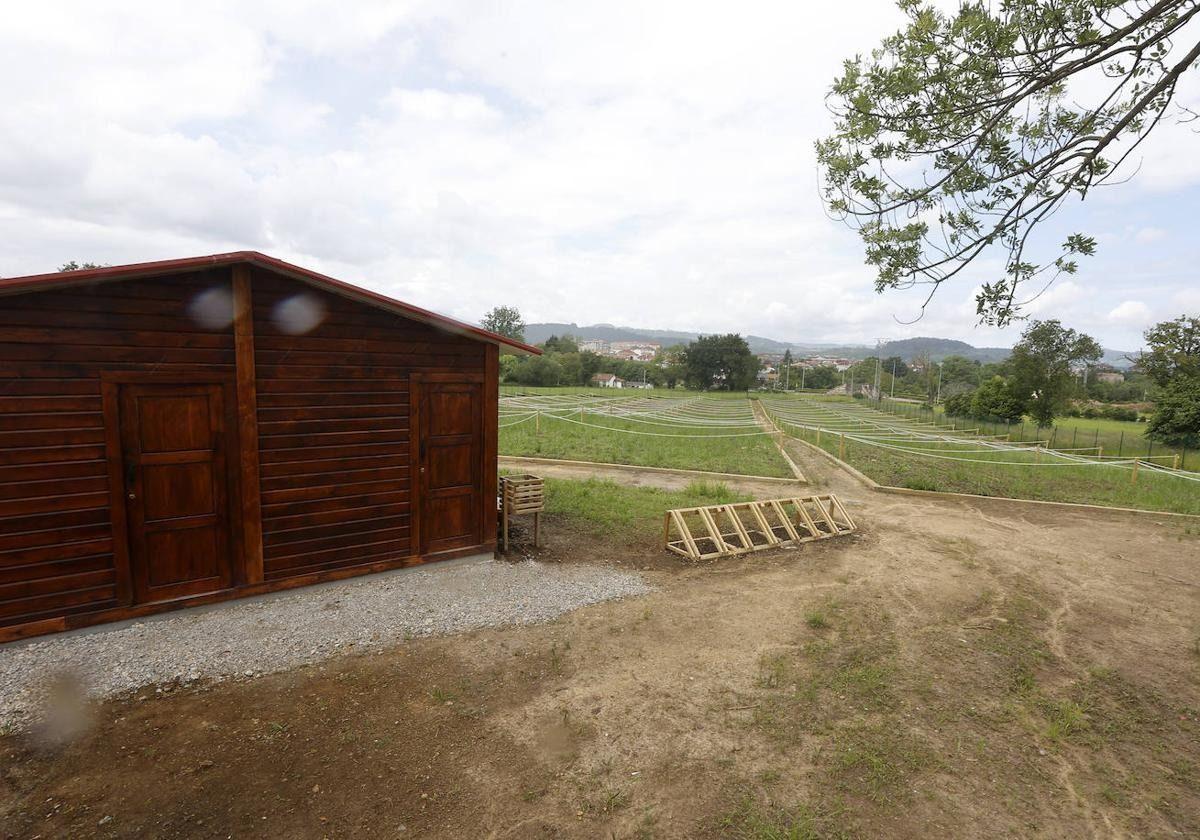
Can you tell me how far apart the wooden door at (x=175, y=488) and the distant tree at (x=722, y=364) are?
76123 mm

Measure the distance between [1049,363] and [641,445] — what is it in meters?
27.0

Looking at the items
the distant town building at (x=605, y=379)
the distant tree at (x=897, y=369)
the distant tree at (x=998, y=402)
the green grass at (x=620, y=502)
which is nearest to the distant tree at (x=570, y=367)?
the distant town building at (x=605, y=379)

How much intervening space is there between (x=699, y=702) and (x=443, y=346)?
4.61 metres

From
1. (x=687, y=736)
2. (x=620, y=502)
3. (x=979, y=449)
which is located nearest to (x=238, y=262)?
(x=687, y=736)

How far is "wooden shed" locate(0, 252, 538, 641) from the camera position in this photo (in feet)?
15.7

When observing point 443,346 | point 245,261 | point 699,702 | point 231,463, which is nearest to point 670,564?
point 699,702

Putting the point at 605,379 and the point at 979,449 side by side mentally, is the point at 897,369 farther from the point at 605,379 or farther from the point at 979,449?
the point at 979,449

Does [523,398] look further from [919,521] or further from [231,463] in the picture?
[231,463]

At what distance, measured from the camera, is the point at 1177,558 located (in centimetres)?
875

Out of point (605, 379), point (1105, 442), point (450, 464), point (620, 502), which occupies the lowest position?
A: point (620, 502)

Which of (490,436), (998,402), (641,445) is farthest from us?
(998,402)

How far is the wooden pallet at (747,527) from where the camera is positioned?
8227 mm

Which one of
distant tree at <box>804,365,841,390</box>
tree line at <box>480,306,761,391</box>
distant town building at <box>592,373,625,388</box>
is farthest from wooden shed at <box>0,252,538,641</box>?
distant tree at <box>804,365,841,390</box>

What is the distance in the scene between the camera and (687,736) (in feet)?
13.5
